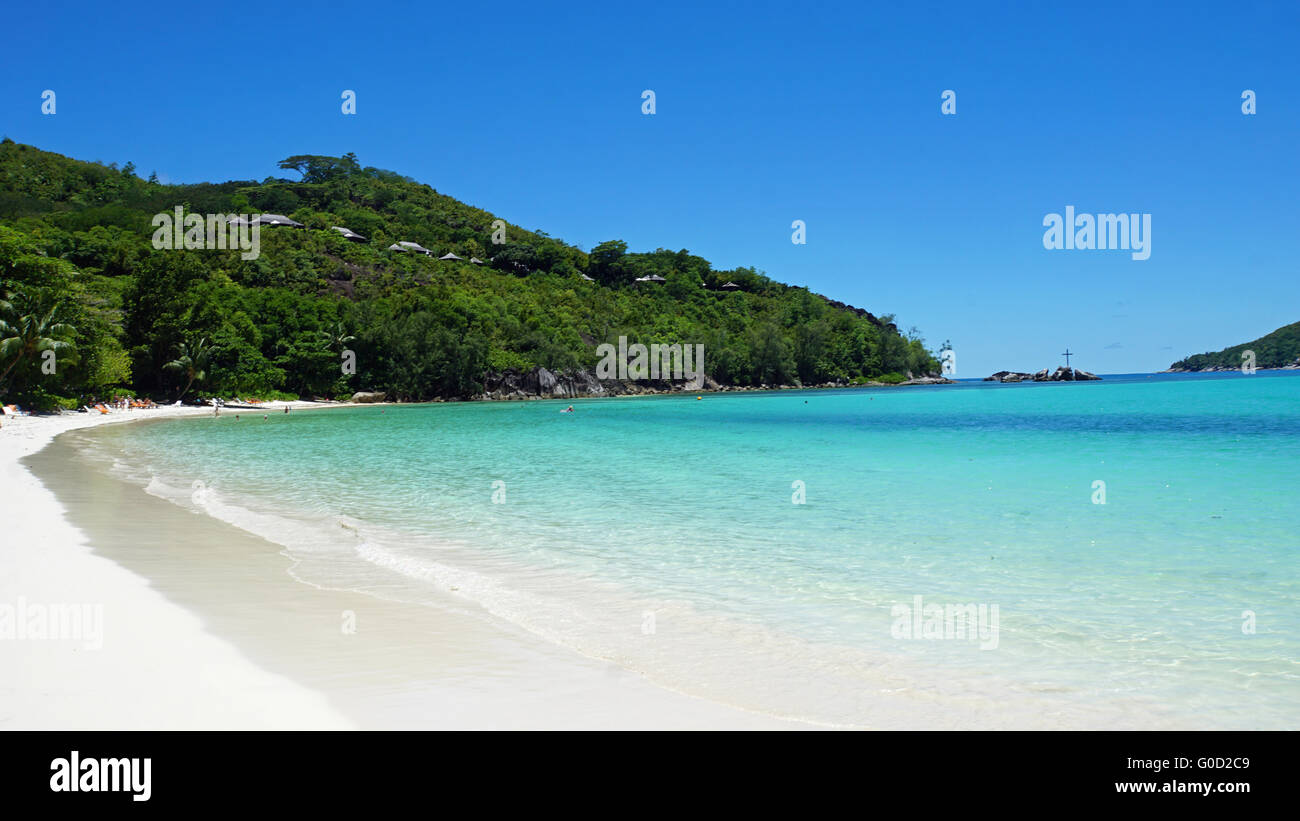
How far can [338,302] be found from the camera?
2955 inches

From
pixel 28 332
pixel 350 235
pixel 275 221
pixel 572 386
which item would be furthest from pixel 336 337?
pixel 350 235

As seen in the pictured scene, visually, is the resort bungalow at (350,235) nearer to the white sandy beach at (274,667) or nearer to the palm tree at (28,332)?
the palm tree at (28,332)

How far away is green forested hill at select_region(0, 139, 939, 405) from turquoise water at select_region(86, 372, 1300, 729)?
83.5 ft

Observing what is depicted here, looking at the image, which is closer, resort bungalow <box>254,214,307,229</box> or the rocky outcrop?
the rocky outcrop

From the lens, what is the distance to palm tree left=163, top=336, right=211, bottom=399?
54.0m

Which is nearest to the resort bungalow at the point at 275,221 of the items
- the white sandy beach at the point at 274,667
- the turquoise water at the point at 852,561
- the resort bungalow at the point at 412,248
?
the resort bungalow at the point at 412,248

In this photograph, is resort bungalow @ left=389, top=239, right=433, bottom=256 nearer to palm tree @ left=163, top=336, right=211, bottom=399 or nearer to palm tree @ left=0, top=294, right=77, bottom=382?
palm tree @ left=163, top=336, right=211, bottom=399

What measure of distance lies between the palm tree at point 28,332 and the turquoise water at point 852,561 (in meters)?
17.5

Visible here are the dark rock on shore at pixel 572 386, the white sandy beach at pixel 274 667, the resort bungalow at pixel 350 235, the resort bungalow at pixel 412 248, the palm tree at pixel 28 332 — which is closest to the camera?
the white sandy beach at pixel 274 667

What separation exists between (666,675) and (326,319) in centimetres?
7160

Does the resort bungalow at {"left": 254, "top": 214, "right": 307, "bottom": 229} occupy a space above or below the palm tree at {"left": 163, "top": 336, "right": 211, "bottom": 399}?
above

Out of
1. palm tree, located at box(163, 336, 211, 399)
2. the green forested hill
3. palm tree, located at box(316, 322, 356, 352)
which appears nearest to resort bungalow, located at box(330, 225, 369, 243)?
the green forested hill

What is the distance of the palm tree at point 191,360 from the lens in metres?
54.0
